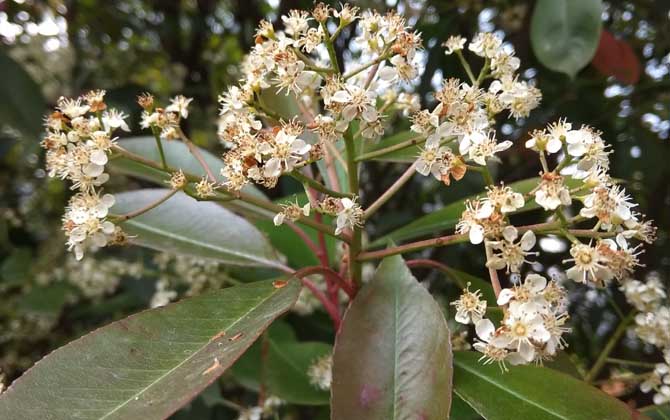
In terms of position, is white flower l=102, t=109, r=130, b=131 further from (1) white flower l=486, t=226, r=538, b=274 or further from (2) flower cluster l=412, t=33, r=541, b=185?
(1) white flower l=486, t=226, r=538, b=274

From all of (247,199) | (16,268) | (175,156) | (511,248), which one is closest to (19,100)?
(16,268)

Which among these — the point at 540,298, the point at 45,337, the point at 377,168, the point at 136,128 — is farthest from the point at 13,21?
the point at 540,298

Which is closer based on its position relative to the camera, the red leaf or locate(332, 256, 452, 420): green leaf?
locate(332, 256, 452, 420): green leaf

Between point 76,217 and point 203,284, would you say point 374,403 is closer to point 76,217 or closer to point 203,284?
point 76,217

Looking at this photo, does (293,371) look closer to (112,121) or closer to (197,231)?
(197,231)

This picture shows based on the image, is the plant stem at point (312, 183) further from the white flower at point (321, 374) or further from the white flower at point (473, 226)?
the white flower at point (321, 374)

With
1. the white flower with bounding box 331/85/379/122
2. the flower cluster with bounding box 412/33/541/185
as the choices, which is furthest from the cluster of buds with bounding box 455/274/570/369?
the white flower with bounding box 331/85/379/122
